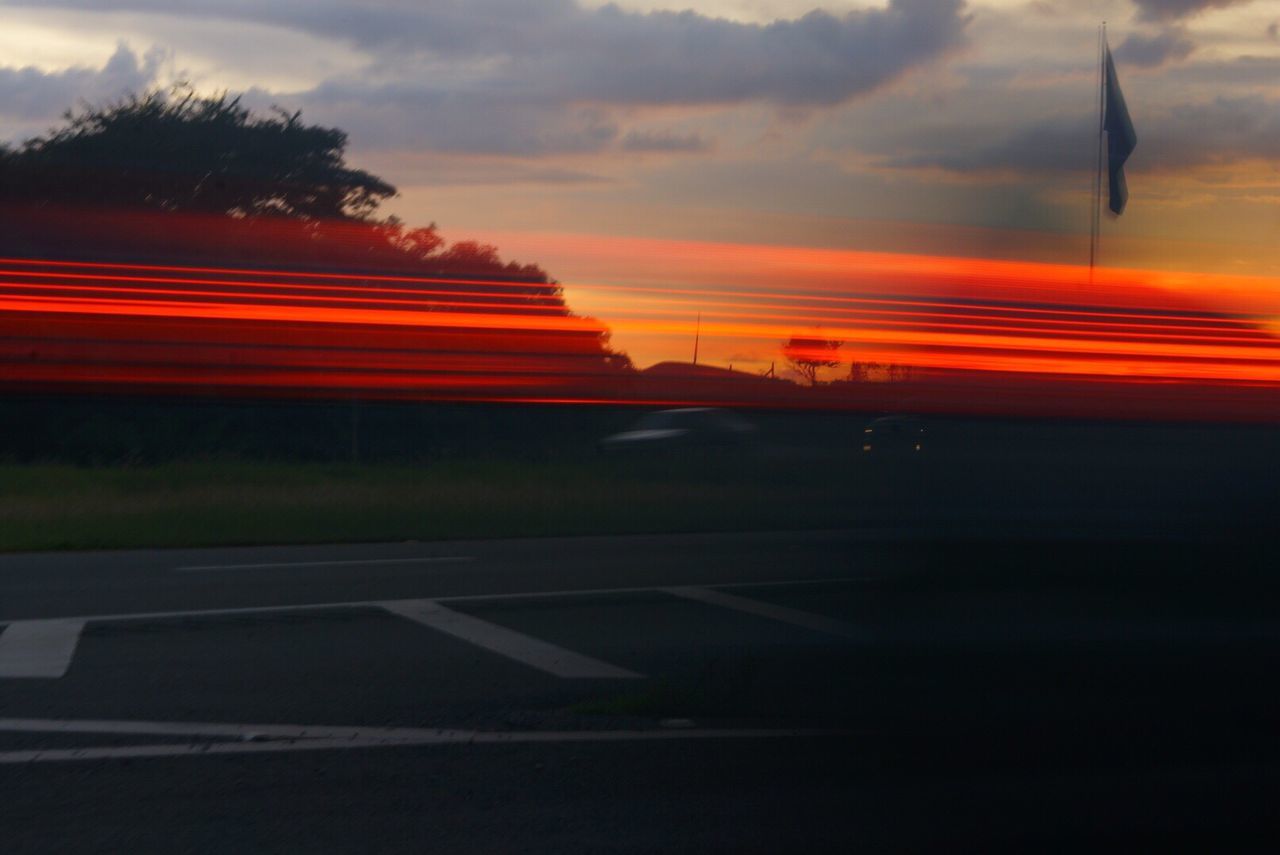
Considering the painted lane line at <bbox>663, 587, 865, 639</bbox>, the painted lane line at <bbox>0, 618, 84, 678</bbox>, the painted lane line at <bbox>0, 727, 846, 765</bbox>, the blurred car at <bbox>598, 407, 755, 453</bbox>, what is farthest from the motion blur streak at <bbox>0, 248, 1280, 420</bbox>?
the painted lane line at <bbox>0, 618, 84, 678</bbox>

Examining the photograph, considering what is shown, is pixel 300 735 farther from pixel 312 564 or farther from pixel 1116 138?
pixel 312 564

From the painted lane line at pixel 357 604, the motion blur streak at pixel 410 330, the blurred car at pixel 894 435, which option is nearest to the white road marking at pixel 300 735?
the blurred car at pixel 894 435

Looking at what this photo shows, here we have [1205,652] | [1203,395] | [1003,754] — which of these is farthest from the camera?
[1203,395]

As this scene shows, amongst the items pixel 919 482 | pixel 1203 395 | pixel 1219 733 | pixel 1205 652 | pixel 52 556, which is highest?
pixel 1203 395

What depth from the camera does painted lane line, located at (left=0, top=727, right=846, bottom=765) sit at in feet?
16.9

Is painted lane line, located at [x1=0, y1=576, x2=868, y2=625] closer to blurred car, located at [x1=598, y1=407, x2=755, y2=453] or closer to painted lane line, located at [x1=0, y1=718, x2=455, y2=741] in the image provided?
blurred car, located at [x1=598, y1=407, x2=755, y2=453]

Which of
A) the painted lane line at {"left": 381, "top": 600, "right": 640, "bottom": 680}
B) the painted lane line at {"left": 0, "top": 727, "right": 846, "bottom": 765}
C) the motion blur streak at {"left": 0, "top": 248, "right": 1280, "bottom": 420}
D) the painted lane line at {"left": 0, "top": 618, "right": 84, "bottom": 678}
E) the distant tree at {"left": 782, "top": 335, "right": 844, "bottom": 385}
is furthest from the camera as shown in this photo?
the motion blur streak at {"left": 0, "top": 248, "right": 1280, "bottom": 420}

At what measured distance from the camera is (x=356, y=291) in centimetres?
1027

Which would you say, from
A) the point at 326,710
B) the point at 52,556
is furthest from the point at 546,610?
the point at 52,556

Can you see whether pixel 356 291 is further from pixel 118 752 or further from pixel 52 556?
pixel 118 752

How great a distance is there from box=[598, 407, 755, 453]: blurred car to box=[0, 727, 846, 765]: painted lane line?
3.67m

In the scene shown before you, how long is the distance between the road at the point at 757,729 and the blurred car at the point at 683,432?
8.95 feet

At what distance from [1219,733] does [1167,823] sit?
350 mm

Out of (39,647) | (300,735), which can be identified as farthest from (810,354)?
(39,647)
